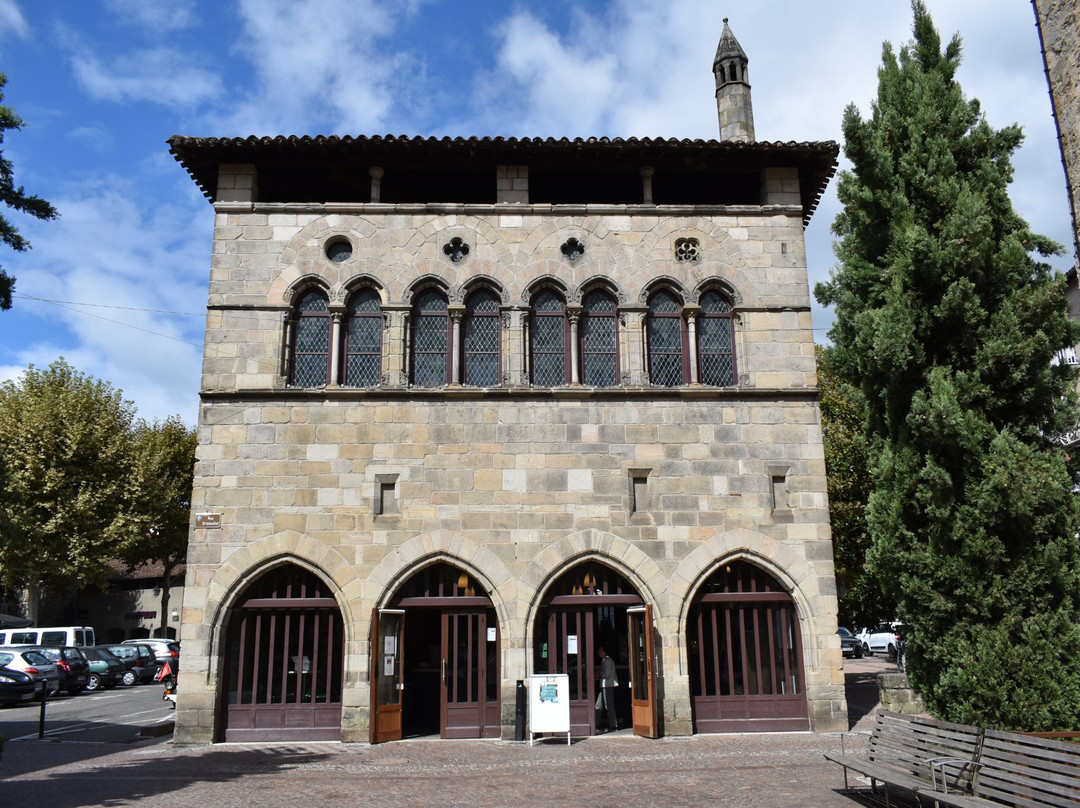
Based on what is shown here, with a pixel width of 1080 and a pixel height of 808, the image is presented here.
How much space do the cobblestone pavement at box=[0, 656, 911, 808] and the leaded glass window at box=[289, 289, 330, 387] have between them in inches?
235

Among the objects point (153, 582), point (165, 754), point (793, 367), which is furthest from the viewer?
A: point (153, 582)

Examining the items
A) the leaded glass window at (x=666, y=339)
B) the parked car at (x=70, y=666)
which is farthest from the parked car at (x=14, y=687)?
the leaded glass window at (x=666, y=339)

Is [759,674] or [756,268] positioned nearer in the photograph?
[759,674]

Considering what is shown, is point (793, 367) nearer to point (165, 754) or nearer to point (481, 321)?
point (481, 321)

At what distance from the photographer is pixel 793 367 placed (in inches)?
584

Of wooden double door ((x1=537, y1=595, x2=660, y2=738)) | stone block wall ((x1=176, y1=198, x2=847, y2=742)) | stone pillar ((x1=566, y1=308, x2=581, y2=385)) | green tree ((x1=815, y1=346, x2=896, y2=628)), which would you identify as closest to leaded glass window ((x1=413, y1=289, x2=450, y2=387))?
stone block wall ((x1=176, y1=198, x2=847, y2=742))

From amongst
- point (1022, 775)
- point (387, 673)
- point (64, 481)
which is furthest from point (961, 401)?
point (64, 481)

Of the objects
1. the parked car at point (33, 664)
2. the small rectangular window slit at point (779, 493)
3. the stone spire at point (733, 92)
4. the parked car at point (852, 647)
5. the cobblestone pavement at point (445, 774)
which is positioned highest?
the stone spire at point (733, 92)

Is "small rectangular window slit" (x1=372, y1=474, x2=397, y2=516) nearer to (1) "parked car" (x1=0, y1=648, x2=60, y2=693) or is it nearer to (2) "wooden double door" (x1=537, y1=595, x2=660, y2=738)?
(2) "wooden double door" (x1=537, y1=595, x2=660, y2=738)

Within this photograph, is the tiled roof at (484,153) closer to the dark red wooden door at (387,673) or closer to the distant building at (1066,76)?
the dark red wooden door at (387,673)

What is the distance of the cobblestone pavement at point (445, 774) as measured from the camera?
30.9 feet

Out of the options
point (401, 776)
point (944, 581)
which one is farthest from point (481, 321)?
point (944, 581)

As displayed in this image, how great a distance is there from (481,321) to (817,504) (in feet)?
21.5

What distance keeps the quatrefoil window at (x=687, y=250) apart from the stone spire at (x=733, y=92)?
3620 millimetres
